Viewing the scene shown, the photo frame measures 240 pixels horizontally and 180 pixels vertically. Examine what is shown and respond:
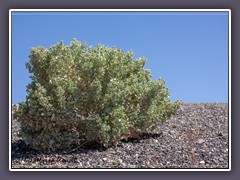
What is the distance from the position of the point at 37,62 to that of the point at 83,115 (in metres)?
1.25

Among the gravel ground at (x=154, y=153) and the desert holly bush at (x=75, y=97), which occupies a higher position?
the desert holly bush at (x=75, y=97)

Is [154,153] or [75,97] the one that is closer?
[154,153]

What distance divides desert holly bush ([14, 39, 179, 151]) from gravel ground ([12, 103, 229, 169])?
30 centimetres

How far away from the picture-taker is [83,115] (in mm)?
9836

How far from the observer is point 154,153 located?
952cm

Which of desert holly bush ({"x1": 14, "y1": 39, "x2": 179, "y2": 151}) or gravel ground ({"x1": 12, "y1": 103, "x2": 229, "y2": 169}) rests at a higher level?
desert holly bush ({"x1": 14, "y1": 39, "x2": 179, "y2": 151})

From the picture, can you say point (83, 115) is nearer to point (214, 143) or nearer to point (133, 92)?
point (133, 92)

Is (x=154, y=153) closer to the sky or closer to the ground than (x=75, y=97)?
closer to the ground

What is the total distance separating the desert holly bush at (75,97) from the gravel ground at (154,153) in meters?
0.30

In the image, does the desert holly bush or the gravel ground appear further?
the desert holly bush

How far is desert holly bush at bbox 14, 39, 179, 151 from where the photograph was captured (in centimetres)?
954

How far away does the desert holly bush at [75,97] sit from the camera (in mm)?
9539

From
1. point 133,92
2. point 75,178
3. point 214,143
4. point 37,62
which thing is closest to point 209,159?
point 214,143

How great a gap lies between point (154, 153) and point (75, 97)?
5.51 ft
